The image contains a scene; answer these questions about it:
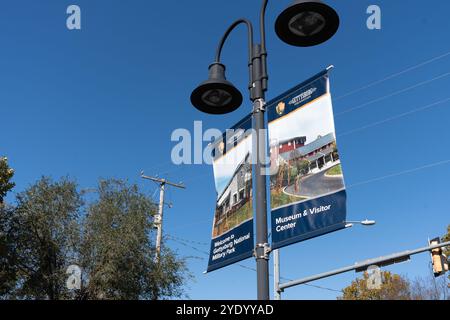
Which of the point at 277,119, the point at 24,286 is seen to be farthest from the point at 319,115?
the point at 24,286

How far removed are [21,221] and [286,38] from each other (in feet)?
64.0

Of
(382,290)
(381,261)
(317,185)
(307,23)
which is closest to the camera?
(317,185)

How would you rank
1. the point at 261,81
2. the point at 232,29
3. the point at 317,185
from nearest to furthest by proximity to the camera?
the point at 317,185 < the point at 261,81 < the point at 232,29

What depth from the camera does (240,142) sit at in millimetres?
7059

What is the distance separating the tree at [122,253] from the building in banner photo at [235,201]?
16241 mm

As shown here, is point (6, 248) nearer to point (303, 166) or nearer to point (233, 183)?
point (233, 183)

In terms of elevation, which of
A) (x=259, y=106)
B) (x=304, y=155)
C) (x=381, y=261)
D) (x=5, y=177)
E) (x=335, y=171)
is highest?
(x=5, y=177)

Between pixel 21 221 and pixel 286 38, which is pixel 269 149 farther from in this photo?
pixel 21 221

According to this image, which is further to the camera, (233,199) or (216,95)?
(216,95)

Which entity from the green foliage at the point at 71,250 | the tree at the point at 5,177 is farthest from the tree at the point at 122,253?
the tree at the point at 5,177

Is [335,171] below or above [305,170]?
below

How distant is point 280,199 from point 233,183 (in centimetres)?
107

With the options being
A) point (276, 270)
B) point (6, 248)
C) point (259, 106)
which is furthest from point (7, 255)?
point (259, 106)

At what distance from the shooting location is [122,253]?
22844 millimetres
